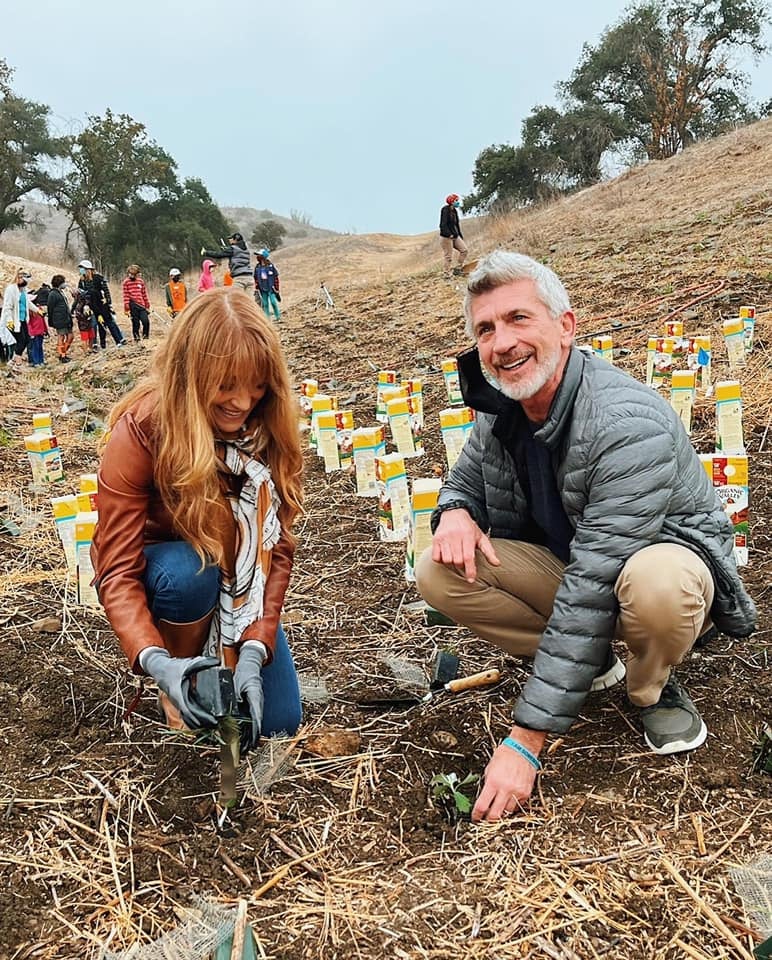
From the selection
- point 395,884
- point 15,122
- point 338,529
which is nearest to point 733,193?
point 338,529

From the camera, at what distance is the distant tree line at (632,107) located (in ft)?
74.7

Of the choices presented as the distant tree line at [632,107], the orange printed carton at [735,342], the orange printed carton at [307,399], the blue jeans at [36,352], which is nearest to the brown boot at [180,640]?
the orange printed carton at [307,399]

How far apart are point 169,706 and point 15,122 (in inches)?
1151

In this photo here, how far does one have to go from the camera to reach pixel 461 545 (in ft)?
7.04

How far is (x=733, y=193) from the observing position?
11.2 meters

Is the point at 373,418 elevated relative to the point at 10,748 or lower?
elevated

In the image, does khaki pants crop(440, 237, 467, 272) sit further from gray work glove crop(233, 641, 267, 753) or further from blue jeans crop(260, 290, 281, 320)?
gray work glove crop(233, 641, 267, 753)

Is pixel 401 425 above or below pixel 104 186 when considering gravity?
below

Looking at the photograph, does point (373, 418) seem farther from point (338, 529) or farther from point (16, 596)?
point (16, 596)

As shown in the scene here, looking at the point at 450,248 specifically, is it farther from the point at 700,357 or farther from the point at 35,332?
the point at 700,357

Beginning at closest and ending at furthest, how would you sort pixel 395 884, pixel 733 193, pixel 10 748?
pixel 395 884, pixel 10 748, pixel 733 193

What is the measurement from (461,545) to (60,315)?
10967 mm

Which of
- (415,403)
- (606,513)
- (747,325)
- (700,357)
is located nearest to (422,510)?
(606,513)

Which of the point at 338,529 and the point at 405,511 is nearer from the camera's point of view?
the point at 405,511
